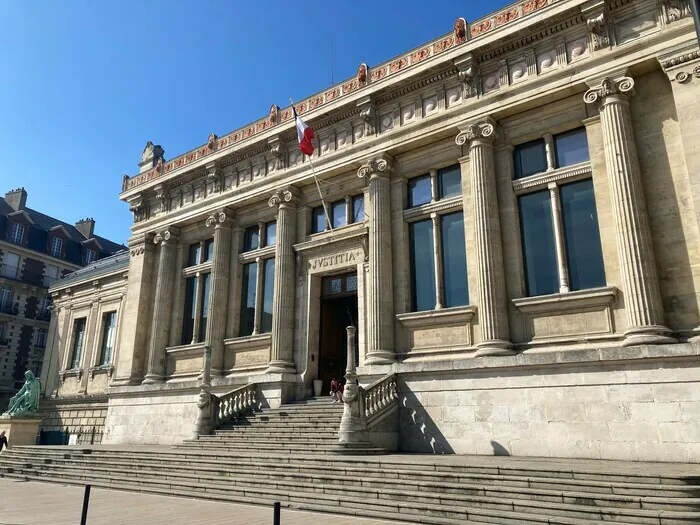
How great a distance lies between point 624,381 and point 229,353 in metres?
13.3

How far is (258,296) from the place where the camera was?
19.5m

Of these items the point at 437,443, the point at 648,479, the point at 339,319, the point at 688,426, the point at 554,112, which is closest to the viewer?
the point at 648,479

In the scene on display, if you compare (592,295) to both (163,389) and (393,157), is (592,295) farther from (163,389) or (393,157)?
(163,389)

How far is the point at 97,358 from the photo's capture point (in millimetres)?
27156

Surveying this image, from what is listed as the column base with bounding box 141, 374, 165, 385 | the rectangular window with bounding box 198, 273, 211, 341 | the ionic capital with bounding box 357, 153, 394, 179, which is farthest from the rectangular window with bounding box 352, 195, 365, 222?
the column base with bounding box 141, 374, 165, 385

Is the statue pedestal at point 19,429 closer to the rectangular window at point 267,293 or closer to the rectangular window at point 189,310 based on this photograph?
the rectangular window at point 189,310

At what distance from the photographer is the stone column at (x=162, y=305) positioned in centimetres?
2102

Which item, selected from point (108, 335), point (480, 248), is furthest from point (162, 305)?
point (480, 248)

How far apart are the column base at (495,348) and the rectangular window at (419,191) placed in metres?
5.06

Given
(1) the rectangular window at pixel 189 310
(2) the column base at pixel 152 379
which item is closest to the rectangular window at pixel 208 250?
(1) the rectangular window at pixel 189 310

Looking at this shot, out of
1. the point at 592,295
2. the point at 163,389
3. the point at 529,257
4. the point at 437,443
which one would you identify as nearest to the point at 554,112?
the point at 529,257

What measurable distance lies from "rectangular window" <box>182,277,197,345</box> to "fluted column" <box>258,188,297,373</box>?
12.8ft

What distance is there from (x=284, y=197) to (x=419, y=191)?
5244 millimetres

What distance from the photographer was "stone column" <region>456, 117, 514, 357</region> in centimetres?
1330
